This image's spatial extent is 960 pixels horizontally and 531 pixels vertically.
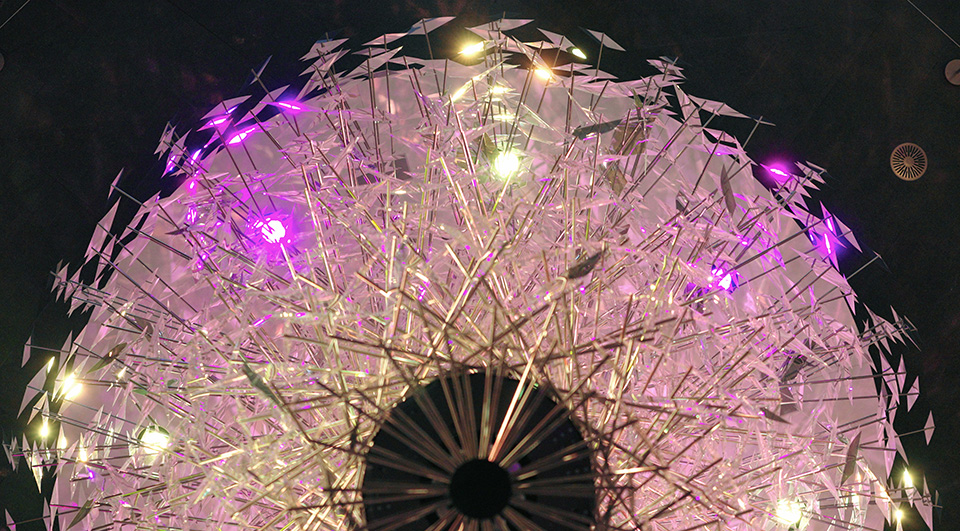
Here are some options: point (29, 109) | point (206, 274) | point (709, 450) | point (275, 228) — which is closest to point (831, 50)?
point (709, 450)

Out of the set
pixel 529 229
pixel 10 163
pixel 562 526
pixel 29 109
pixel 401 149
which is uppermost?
pixel 29 109

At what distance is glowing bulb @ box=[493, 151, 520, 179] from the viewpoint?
96cm

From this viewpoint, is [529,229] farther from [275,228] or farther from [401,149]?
[401,149]

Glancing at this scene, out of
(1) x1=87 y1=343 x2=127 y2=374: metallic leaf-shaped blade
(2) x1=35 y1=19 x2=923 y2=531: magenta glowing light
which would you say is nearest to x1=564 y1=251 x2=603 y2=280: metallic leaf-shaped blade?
(2) x1=35 y1=19 x2=923 y2=531: magenta glowing light

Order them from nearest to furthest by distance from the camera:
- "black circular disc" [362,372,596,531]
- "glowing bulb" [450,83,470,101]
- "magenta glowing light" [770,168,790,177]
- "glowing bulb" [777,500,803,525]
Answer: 1. "black circular disc" [362,372,596,531]
2. "glowing bulb" [777,500,803,525]
3. "glowing bulb" [450,83,470,101]
4. "magenta glowing light" [770,168,790,177]

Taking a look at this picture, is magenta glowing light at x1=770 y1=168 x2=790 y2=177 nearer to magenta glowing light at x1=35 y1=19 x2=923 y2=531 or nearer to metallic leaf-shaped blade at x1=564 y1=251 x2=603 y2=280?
magenta glowing light at x1=35 y1=19 x2=923 y2=531

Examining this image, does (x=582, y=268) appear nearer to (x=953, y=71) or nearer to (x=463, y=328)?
(x=463, y=328)

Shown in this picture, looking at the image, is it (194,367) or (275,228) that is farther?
(275,228)

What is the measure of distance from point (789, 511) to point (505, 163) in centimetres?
62

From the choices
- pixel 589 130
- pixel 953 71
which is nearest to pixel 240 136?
pixel 589 130

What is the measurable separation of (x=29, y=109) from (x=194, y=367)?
1.13m

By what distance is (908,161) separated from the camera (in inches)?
61.6

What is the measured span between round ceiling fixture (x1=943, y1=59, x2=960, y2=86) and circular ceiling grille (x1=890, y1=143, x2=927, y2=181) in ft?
0.57

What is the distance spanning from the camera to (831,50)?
1561 mm
